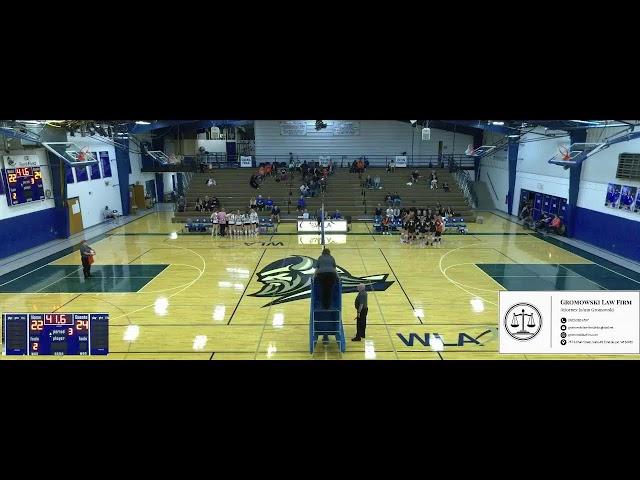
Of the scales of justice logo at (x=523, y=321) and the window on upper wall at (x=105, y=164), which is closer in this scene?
the scales of justice logo at (x=523, y=321)

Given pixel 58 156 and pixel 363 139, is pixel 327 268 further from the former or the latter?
pixel 363 139

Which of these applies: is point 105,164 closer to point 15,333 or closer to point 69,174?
point 69,174

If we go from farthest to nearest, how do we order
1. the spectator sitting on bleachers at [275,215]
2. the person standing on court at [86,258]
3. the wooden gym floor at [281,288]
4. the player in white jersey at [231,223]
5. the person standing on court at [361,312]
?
the spectator sitting on bleachers at [275,215] → the player in white jersey at [231,223] → the person standing on court at [86,258] → the wooden gym floor at [281,288] → the person standing on court at [361,312]

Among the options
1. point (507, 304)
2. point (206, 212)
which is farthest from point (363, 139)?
point (507, 304)

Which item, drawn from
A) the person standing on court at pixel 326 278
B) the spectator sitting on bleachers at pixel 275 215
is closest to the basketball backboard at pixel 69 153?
the spectator sitting on bleachers at pixel 275 215

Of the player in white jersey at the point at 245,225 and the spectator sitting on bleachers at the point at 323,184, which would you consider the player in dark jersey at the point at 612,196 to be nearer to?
the spectator sitting on bleachers at the point at 323,184

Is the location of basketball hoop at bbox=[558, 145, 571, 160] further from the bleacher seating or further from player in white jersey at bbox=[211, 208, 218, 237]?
player in white jersey at bbox=[211, 208, 218, 237]

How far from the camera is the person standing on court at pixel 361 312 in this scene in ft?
31.3

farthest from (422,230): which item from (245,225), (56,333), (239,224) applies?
(56,333)

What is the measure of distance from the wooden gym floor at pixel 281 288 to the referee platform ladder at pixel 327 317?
1.17ft

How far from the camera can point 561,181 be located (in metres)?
22.3

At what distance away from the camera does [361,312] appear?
9.67 metres

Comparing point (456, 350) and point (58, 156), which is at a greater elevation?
point (58, 156)

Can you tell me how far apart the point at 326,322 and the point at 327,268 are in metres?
1.10
